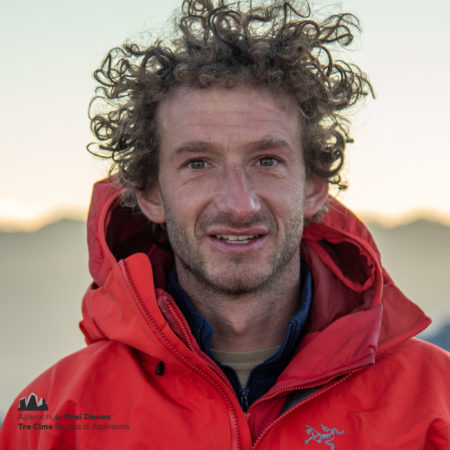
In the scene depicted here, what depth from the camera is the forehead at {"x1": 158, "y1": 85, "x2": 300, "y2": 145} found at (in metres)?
2.86

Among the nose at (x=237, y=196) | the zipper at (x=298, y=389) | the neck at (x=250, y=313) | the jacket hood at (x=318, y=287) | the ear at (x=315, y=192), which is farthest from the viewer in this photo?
the ear at (x=315, y=192)

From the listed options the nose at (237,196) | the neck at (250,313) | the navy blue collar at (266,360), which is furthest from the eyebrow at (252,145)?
the navy blue collar at (266,360)

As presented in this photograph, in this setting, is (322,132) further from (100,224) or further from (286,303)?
(100,224)

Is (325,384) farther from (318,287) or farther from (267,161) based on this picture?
(267,161)

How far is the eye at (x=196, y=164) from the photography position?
2945 millimetres

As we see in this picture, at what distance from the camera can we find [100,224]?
3002 millimetres

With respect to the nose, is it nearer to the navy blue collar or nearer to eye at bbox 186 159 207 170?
eye at bbox 186 159 207 170

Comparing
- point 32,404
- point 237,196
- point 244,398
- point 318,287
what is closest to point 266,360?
point 244,398

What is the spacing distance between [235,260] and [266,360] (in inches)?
18.7

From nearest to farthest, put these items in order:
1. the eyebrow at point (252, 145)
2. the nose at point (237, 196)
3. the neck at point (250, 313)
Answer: the nose at point (237, 196), the eyebrow at point (252, 145), the neck at point (250, 313)

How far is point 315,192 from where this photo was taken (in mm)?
3402

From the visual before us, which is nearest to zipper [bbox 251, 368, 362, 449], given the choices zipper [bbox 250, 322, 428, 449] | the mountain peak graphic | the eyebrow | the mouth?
zipper [bbox 250, 322, 428, 449]

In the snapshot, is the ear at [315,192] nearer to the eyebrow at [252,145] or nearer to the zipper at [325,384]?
the eyebrow at [252,145]

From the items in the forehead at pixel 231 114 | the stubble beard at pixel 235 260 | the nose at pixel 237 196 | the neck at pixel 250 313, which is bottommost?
the neck at pixel 250 313
